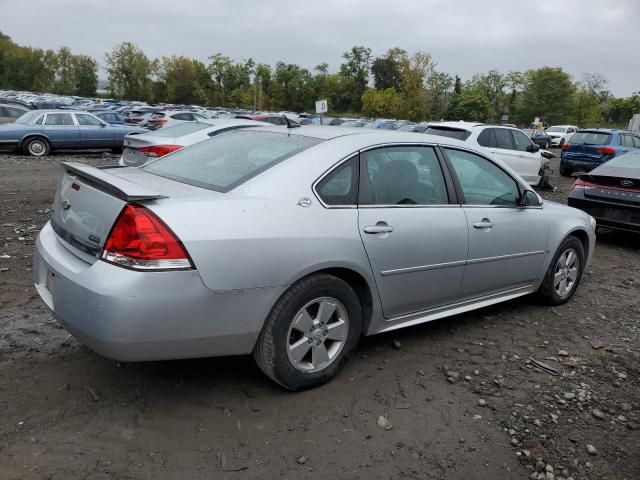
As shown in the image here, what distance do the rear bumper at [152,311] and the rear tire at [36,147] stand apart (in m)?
14.1

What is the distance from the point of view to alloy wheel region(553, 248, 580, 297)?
200 inches

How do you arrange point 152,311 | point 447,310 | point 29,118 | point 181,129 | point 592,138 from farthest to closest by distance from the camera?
point 592,138
point 29,118
point 181,129
point 447,310
point 152,311

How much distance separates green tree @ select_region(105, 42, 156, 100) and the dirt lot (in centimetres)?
8043

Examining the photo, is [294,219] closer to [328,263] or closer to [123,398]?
[328,263]

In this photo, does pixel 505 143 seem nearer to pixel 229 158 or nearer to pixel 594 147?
pixel 594 147

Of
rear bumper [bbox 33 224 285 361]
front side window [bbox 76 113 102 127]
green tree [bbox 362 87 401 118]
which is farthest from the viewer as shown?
green tree [bbox 362 87 401 118]

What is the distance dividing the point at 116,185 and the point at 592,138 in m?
16.8

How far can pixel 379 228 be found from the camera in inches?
135

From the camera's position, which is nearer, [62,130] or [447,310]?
[447,310]

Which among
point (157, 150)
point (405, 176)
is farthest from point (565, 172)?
point (405, 176)

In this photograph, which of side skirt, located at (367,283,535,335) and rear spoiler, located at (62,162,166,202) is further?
side skirt, located at (367,283,535,335)

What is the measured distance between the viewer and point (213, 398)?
3.20 metres

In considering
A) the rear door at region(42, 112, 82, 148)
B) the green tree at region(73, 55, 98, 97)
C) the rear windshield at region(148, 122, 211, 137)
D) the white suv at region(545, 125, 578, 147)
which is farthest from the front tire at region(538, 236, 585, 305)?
the green tree at region(73, 55, 98, 97)

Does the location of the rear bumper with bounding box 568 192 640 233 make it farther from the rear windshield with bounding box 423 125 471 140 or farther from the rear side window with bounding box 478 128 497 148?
the rear side window with bounding box 478 128 497 148
